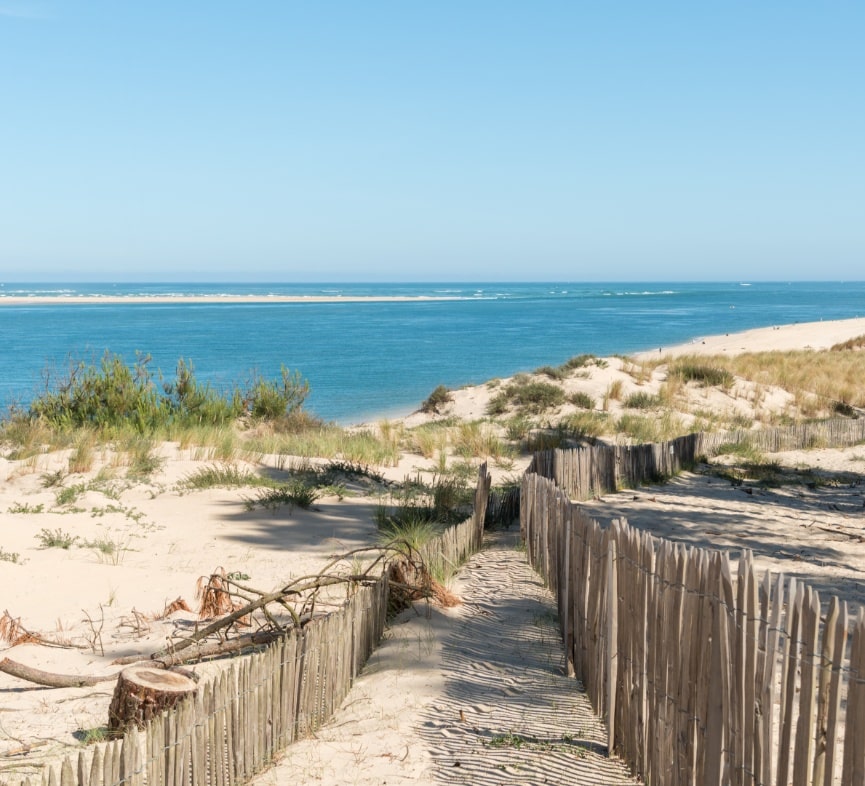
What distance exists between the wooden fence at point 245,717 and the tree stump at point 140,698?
0.34ft

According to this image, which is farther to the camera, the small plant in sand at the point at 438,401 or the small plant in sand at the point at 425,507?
the small plant in sand at the point at 438,401

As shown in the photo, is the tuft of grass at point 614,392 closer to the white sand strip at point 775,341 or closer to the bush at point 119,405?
the bush at point 119,405

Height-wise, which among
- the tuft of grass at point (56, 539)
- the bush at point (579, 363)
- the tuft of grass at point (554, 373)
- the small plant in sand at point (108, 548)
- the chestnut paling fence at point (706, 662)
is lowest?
the small plant in sand at point (108, 548)

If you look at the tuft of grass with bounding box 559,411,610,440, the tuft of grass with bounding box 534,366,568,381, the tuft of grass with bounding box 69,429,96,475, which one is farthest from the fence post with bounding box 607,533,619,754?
the tuft of grass with bounding box 534,366,568,381

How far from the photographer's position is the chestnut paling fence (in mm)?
2885

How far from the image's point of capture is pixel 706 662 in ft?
11.7

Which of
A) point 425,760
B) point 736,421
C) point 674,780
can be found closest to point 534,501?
point 425,760

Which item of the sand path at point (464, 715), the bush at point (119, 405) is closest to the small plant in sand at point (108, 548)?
the sand path at point (464, 715)

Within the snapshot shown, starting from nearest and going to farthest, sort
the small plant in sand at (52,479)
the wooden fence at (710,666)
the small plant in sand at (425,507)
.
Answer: the wooden fence at (710,666) → the small plant in sand at (425,507) → the small plant in sand at (52,479)

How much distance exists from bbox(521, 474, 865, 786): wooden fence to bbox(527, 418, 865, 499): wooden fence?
5.81m

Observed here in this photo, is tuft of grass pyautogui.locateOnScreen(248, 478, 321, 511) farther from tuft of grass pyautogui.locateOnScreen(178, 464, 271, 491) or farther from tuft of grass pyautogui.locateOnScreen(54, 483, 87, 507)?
tuft of grass pyautogui.locateOnScreen(54, 483, 87, 507)

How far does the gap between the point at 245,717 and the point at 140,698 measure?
2.36 ft

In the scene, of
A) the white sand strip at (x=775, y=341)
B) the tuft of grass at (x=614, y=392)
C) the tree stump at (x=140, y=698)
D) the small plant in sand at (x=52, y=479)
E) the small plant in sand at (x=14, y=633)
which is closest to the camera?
the tree stump at (x=140, y=698)

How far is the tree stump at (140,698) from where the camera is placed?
181 inches
